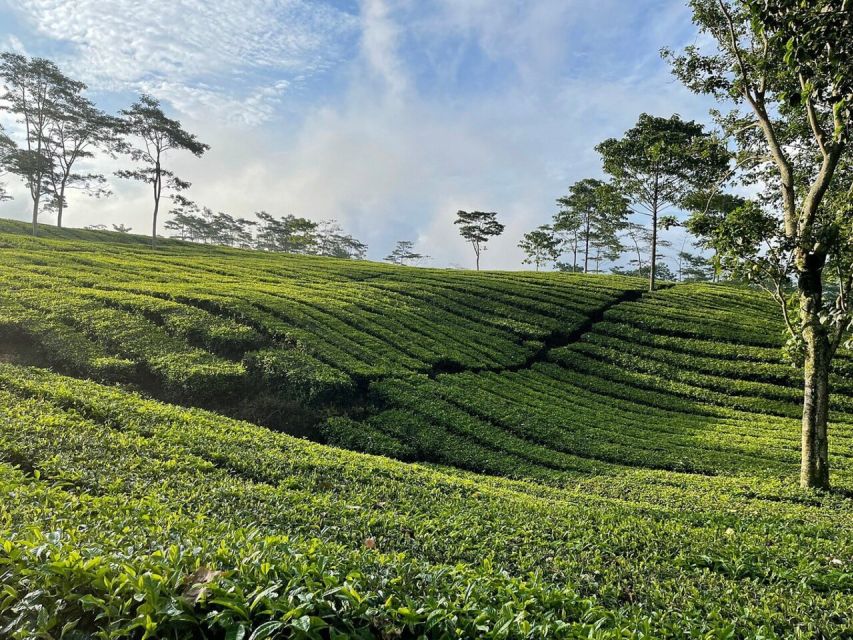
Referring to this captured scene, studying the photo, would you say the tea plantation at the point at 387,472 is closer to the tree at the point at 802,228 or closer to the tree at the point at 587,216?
the tree at the point at 802,228

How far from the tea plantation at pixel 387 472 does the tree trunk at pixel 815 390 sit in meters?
0.62

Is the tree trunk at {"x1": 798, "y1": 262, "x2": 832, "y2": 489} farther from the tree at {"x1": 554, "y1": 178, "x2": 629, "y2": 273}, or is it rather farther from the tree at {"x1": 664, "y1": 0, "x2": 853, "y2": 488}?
the tree at {"x1": 554, "y1": 178, "x2": 629, "y2": 273}

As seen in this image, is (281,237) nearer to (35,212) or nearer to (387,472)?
(35,212)

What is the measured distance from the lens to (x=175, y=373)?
481 inches

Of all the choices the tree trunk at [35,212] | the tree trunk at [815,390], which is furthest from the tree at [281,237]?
the tree trunk at [815,390]

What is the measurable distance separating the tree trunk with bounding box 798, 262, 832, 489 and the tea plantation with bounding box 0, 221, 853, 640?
0.62m

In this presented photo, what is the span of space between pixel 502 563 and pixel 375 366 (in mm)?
10390

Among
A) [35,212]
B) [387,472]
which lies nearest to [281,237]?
[35,212]

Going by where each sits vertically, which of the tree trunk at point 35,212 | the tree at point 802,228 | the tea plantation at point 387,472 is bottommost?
the tea plantation at point 387,472

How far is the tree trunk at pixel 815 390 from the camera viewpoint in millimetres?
9125

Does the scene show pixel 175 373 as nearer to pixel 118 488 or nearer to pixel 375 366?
pixel 375 366

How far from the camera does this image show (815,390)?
9.18 metres

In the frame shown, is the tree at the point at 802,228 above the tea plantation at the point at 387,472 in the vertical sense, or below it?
above

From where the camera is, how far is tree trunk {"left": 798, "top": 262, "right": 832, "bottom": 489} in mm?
9125
